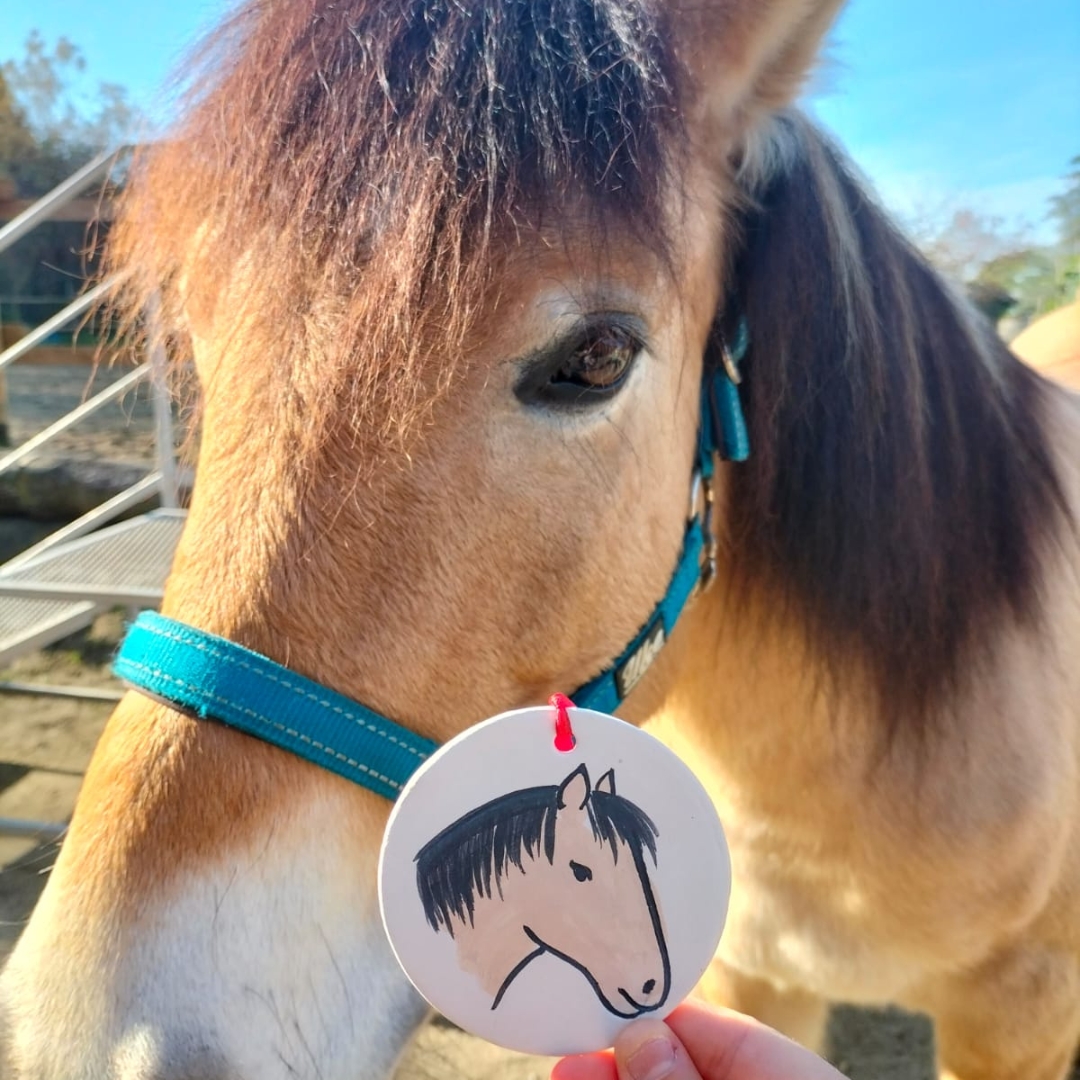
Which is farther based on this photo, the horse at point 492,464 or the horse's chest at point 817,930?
the horse's chest at point 817,930

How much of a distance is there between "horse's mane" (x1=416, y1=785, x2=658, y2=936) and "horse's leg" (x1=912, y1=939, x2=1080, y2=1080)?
1116mm

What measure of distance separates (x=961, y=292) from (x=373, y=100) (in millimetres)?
929

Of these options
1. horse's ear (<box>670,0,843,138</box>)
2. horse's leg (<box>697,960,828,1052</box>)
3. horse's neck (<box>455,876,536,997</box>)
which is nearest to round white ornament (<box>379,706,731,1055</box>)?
horse's neck (<box>455,876,536,997</box>)

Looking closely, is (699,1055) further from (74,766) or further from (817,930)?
(74,766)

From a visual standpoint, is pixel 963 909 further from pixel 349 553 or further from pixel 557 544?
pixel 349 553

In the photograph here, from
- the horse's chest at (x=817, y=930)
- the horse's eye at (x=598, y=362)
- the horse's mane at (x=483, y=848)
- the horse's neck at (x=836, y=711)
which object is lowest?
the horse's chest at (x=817, y=930)

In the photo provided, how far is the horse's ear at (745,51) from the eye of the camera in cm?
87

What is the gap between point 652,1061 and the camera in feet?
2.10

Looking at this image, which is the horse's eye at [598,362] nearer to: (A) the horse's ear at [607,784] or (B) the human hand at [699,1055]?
(A) the horse's ear at [607,784]

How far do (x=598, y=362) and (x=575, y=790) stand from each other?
39 centimetres

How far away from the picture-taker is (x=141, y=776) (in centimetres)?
68

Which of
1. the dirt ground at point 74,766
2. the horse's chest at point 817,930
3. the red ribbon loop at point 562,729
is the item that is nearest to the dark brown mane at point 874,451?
the horse's chest at point 817,930

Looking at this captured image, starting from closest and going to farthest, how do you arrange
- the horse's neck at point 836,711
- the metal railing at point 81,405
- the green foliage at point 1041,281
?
the horse's neck at point 836,711, the metal railing at point 81,405, the green foliage at point 1041,281

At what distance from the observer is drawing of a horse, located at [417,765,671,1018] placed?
664mm
